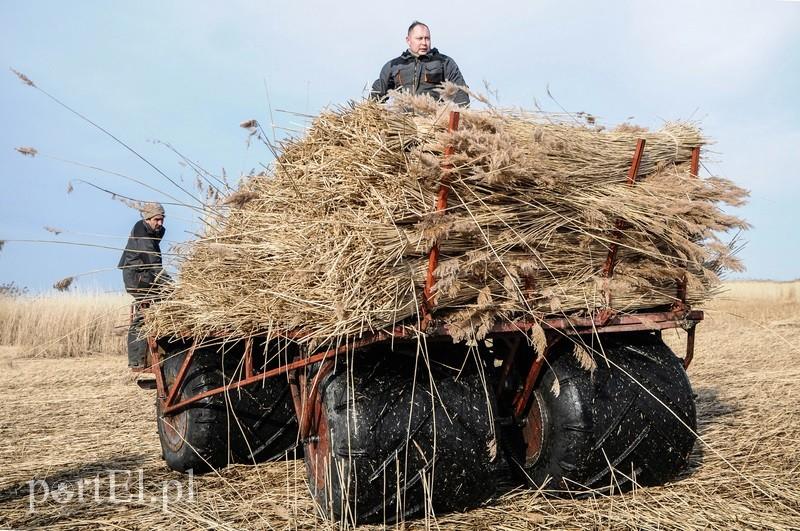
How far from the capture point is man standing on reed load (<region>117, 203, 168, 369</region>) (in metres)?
5.21

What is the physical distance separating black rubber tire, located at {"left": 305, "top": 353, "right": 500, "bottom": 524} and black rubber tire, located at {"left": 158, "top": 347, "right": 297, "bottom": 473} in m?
1.42

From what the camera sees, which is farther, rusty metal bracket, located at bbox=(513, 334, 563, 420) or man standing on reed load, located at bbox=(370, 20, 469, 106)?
man standing on reed load, located at bbox=(370, 20, 469, 106)

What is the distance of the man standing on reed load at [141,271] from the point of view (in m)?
5.21

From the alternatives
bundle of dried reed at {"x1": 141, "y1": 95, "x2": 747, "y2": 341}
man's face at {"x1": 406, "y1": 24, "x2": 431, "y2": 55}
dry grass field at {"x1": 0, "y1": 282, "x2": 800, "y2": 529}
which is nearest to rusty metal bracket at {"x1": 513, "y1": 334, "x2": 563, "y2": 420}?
bundle of dried reed at {"x1": 141, "y1": 95, "x2": 747, "y2": 341}

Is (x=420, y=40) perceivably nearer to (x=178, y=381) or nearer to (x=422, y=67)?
(x=422, y=67)

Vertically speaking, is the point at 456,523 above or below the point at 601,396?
below

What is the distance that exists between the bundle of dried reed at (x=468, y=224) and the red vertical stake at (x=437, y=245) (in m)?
0.02

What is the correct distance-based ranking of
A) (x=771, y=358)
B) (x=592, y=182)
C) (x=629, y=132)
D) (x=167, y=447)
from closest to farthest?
1. (x=592, y=182)
2. (x=629, y=132)
3. (x=167, y=447)
4. (x=771, y=358)

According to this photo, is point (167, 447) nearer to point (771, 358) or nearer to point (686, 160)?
point (686, 160)

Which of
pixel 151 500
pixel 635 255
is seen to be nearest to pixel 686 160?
pixel 635 255

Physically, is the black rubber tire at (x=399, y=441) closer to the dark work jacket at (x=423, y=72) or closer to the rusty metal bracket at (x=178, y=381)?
the rusty metal bracket at (x=178, y=381)

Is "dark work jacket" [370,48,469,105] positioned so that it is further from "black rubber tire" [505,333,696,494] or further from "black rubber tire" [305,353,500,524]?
"black rubber tire" [305,353,500,524]

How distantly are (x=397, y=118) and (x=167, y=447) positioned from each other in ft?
10.4

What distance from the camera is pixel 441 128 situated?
10.2 ft
